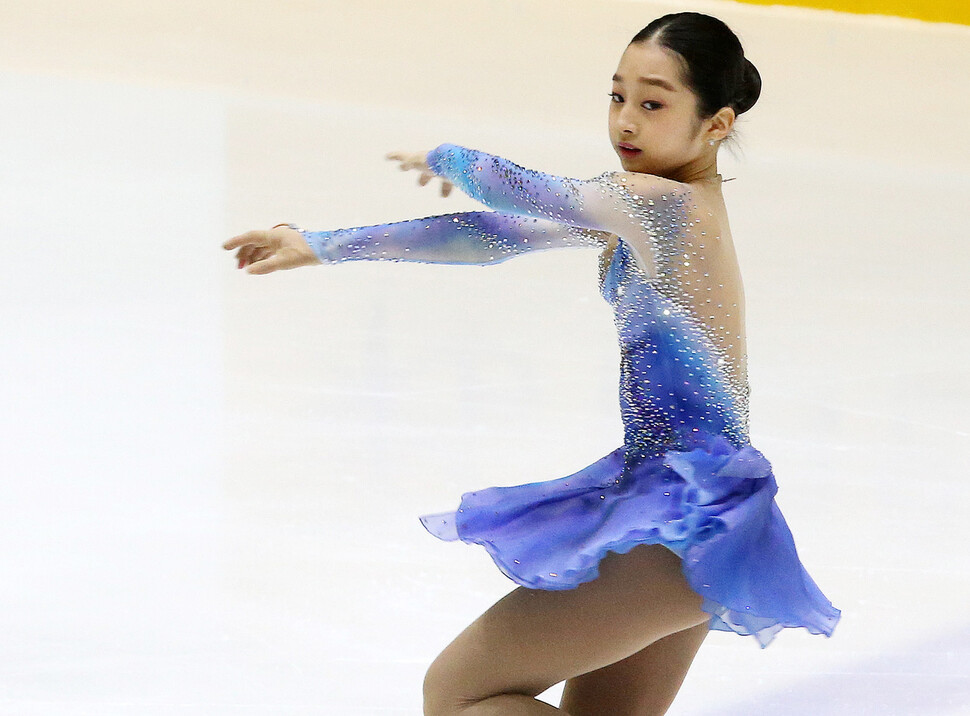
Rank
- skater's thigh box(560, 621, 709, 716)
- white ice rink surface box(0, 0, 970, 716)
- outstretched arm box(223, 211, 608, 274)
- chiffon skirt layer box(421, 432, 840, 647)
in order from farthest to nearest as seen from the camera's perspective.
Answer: white ice rink surface box(0, 0, 970, 716) < skater's thigh box(560, 621, 709, 716) < outstretched arm box(223, 211, 608, 274) < chiffon skirt layer box(421, 432, 840, 647)

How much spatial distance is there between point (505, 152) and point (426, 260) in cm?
499

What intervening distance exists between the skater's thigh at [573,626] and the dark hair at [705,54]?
1.71ft

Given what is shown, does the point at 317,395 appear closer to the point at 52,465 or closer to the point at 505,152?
the point at 52,465

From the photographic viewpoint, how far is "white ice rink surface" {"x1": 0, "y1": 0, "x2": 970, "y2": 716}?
236 centimetres

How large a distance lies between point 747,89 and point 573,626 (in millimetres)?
667

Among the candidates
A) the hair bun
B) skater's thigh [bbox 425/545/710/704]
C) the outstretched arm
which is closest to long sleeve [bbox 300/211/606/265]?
the outstretched arm

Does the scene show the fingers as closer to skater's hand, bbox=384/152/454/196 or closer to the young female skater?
the young female skater

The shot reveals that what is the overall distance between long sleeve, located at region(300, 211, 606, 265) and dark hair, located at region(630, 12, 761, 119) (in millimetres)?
218

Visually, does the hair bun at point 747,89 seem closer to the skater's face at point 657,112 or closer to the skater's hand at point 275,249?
the skater's face at point 657,112

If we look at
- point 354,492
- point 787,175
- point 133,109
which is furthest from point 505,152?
point 354,492

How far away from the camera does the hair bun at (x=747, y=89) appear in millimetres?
1644

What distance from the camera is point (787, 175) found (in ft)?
22.5

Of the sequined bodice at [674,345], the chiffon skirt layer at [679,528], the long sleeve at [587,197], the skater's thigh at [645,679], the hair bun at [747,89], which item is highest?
the hair bun at [747,89]

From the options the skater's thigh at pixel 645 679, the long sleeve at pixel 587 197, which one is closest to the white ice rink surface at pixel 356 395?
the skater's thigh at pixel 645 679
